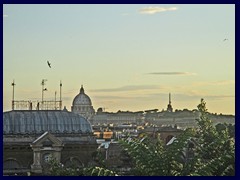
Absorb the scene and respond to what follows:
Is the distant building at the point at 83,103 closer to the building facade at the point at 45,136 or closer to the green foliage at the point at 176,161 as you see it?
the building facade at the point at 45,136

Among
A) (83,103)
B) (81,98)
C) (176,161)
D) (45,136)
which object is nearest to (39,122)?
(45,136)

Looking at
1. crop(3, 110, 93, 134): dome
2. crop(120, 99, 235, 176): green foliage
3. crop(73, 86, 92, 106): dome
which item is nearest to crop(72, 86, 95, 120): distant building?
crop(73, 86, 92, 106): dome

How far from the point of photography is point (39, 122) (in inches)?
543

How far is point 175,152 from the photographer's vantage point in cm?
387

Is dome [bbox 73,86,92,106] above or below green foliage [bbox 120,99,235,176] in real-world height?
above

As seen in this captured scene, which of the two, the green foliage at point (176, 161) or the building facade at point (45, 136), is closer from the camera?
the green foliage at point (176, 161)

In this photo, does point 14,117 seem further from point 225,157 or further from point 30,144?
point 225,157

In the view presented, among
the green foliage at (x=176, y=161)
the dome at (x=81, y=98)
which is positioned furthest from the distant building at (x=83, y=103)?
the green foliage at (x=176, y=161)

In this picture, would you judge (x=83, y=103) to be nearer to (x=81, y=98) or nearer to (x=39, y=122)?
(x=81, y=98)

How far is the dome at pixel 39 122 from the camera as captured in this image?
13575 mm

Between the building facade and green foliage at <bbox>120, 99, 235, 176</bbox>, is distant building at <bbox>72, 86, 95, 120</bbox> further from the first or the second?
green foliage at <bbox>120, 99, 235, 176</bbox>

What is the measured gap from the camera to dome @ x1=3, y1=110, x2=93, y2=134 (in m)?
13.6

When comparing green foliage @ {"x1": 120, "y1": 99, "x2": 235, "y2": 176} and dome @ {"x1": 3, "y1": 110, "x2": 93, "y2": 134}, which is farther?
dome @ {"x1": 3, "y1": 110, "x2": 93, "y2": 134}

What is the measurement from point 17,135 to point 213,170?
990 centimetres
